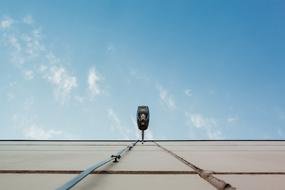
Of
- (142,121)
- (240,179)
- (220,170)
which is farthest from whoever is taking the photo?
(142,121)

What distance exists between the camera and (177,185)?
3.92 ft

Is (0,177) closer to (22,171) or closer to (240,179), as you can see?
(22,171)

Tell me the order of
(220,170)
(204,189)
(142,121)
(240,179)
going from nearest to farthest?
(204,189)
(240,179)
(220,170)
(142,121)

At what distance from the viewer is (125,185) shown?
3.93 ft

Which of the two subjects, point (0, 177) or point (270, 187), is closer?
point (270, 187)

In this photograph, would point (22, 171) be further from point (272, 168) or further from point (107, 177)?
point (272, 168)

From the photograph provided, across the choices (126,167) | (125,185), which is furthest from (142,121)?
(125,185)

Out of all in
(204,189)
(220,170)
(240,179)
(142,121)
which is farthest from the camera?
(142,121)

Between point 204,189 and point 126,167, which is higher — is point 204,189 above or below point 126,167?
below

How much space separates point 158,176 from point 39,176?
0.52m

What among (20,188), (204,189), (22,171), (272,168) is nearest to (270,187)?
(204,189)

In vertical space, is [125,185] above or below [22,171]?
below

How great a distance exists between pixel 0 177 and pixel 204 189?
882 mm

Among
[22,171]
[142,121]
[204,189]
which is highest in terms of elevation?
[142,121]
